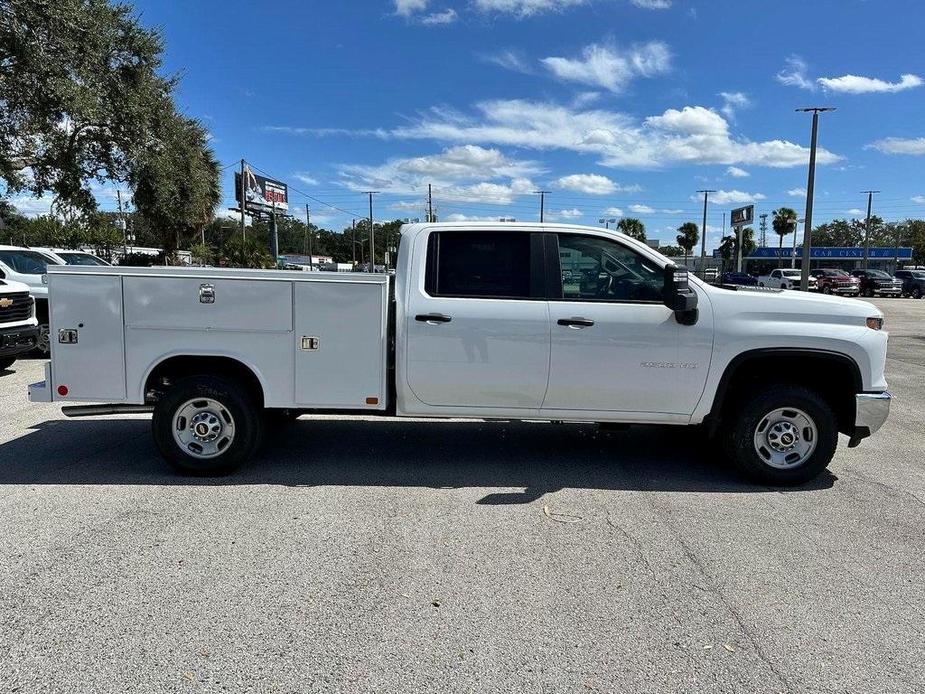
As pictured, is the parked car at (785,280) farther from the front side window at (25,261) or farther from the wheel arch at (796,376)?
the wheel arch at (796,376)

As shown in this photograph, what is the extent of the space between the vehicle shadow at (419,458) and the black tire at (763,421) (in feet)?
0.42

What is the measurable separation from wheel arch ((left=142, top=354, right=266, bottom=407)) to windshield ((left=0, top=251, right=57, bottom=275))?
8179 millimetres

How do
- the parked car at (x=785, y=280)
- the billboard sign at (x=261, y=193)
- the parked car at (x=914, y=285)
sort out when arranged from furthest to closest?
1. the billboard sign at (x=261, y=193)
2. the parked car at (x=785, y=280)
3. the parked car at (x=914, y=285)

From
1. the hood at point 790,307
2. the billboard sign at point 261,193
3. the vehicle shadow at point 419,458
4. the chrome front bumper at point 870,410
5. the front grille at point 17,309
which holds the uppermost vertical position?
the billboard sign at point 261,193

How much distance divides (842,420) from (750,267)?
9479 cm

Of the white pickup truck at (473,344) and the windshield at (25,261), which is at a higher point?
the windshield at (25,261)

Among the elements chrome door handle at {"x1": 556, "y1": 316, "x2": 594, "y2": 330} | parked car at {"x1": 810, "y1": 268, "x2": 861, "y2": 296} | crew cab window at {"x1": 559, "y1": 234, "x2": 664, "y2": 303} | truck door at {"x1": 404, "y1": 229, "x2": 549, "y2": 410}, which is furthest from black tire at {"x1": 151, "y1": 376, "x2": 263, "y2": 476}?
parked car at {"x1": 810, "y1": 268, "x2": 861, "y2": 296}

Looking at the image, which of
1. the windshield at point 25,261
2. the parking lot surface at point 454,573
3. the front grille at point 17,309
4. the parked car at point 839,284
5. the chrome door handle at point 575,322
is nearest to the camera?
the parking lot surface at point 454,573

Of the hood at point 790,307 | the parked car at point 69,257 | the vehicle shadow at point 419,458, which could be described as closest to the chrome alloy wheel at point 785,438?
the vehicle shadow at point 419,458

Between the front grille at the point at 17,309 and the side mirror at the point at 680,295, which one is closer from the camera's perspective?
the side mirror at the point at 680,295

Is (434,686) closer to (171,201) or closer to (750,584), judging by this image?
(750,584)

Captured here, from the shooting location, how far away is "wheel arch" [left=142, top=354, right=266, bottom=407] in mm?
5302

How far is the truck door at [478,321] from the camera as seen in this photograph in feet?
16.8

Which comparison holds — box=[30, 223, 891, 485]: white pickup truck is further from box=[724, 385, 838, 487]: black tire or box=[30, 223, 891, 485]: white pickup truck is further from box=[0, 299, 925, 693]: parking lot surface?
box=[0, 299, 925, 693]: parking lot surface
